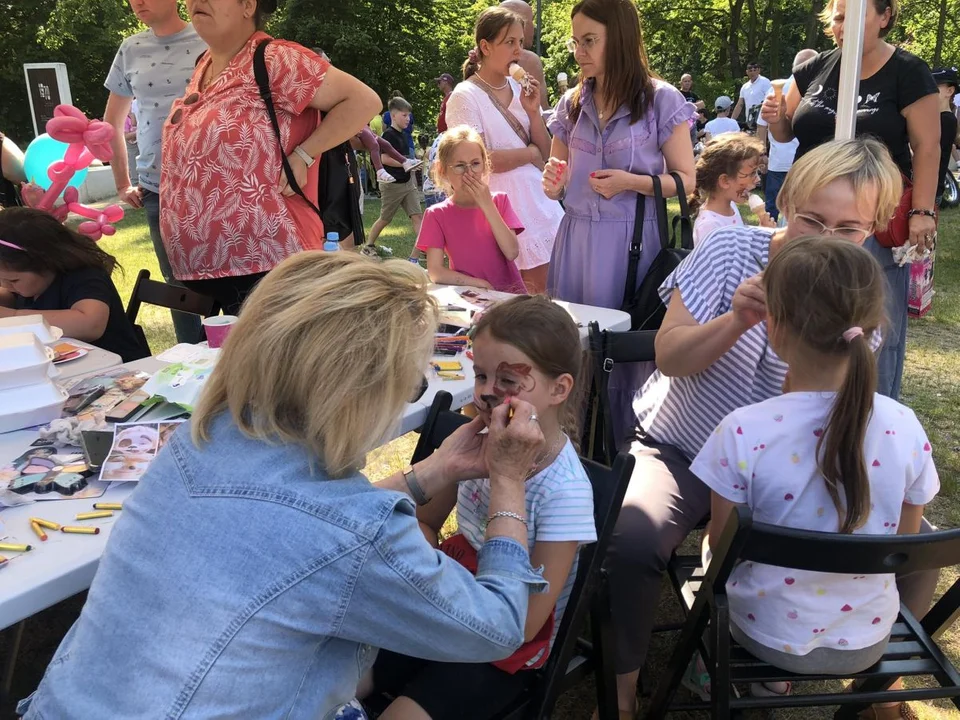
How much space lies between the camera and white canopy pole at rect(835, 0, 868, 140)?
2.56m

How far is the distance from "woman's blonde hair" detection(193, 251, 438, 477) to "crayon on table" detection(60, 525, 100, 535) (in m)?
0.43

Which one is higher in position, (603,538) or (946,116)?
(946,116)

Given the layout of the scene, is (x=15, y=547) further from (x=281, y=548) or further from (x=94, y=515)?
(x=281, y=548)

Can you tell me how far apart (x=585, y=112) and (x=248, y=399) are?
2256 millimetres

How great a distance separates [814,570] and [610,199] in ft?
6.05

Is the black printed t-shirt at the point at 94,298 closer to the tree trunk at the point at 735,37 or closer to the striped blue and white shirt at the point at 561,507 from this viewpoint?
the striped blue and white shirt at the point at 561,507

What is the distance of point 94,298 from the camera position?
2.66m

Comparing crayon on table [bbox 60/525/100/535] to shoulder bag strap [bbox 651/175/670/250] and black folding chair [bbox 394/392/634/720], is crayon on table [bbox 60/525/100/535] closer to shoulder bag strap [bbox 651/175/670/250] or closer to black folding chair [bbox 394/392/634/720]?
black folding chair [bbox 394/392/634/720]

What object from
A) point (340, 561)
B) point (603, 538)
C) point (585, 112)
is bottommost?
point (603, 538)

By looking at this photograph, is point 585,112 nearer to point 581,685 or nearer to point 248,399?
point 581,685

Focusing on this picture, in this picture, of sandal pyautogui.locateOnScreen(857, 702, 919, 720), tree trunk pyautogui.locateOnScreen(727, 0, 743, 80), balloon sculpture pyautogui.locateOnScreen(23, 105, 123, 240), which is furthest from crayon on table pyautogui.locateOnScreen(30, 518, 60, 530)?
tree trunk pyautogui.locateOnScreen(727, 0, 743, 80)

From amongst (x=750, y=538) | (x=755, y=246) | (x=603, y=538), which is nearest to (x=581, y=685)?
(x=603, y=538)

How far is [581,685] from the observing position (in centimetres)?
209

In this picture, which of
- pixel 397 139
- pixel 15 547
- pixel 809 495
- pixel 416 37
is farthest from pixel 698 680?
pixel 416 37
